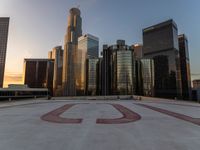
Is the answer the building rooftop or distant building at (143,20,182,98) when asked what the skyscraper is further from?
distant building at (143,20,182,98)

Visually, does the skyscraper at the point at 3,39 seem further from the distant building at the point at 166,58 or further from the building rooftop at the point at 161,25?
the distant building at the point at 166,58

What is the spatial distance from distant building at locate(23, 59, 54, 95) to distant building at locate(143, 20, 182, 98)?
115677mm

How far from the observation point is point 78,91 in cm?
15412

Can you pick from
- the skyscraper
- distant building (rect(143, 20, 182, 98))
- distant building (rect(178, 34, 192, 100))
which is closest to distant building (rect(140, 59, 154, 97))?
distant building (rect(143, 20, 182, 98))

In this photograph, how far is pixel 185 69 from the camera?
15250 centimetres

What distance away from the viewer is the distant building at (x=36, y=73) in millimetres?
156500

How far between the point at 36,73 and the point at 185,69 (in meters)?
158

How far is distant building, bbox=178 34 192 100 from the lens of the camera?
13912 centimetres

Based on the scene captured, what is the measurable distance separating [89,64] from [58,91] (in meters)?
61.9

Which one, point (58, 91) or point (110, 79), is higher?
point (110, 79)

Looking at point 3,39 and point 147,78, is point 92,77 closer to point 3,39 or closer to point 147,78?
point 147,78

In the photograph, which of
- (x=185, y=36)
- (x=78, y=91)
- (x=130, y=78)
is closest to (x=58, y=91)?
(x=78, y=91)

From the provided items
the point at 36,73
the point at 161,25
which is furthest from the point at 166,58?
the point at 36,73

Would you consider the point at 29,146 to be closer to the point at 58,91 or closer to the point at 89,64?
the point at 89,64
